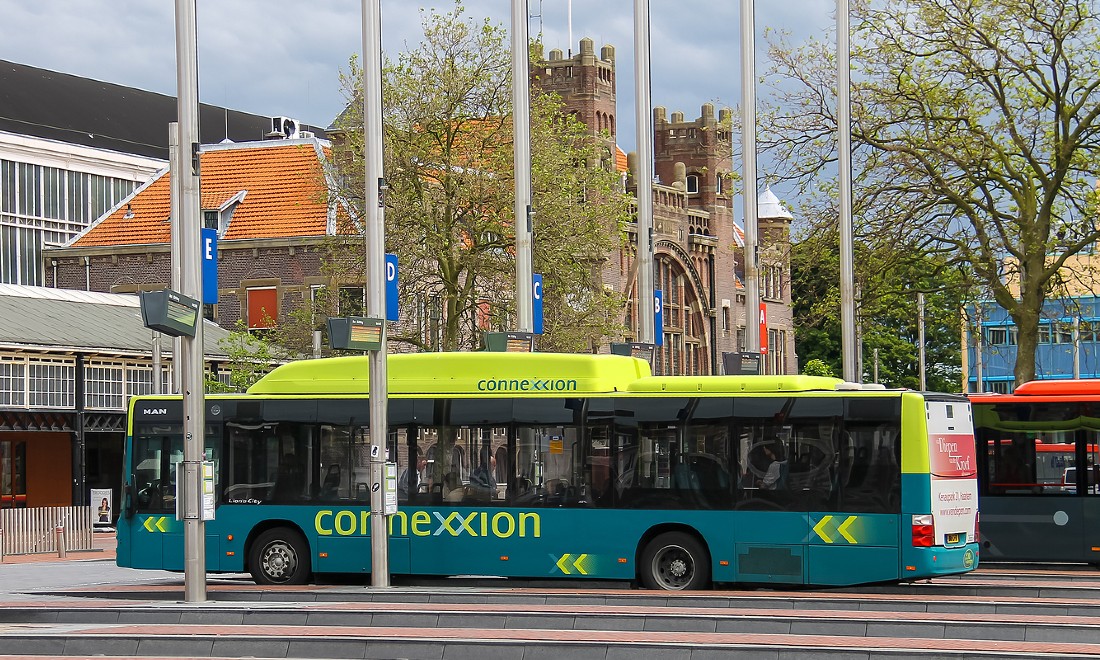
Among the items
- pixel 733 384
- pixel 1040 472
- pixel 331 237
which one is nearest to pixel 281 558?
pixel 733 384

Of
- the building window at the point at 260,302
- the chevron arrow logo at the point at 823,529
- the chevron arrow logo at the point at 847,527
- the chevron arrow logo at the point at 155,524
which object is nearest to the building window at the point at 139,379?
the building window at the point at 260,302

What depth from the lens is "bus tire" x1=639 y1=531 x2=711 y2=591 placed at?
19906 millimetres

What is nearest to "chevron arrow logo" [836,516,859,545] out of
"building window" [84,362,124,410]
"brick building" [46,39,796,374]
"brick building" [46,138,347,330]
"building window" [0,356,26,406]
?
"brick building" [46,39,796,374]

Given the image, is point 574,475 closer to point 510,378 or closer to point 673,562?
point 510,378

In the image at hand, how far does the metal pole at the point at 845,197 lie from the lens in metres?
32.0

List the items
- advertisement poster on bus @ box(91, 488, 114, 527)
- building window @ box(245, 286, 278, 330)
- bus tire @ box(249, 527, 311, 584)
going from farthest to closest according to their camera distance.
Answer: building window @ box(245, 286, 278, 330), advertisement poster on bus @ box(91, 488, 114, 527), bus tire @ box(249, 527, 311, 584)

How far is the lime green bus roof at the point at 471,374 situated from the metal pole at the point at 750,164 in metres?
11.0

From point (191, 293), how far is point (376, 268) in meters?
3.23

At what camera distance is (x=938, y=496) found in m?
19.0

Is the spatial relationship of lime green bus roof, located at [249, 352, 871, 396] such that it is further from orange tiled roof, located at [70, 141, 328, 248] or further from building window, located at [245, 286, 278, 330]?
building window, located at [245, 286, 278, 330]

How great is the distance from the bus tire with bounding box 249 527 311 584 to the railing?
41.1 ft

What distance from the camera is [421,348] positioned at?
137ft

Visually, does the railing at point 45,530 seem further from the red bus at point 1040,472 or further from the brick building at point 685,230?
the brick building at point 685,230

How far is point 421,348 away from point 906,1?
1523cm
